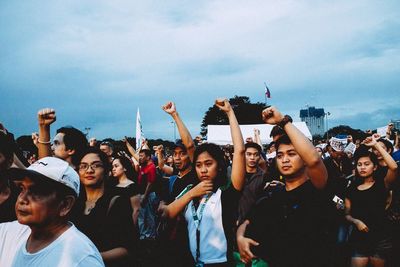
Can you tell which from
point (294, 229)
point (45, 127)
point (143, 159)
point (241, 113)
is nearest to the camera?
point (294, 229)

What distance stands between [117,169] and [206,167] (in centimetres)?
211

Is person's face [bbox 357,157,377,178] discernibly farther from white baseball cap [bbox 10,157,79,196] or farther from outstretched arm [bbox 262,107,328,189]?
white baseball cap [bbox 10,157,79,196]

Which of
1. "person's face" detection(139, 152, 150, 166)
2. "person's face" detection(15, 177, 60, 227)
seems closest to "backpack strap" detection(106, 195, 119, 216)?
"person's face" detection(15, 177, 60, 227)

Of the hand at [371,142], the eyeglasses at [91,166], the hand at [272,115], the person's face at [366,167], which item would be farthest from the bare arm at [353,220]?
the eyeglasses at [91,166]

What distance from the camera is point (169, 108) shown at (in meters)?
4.92

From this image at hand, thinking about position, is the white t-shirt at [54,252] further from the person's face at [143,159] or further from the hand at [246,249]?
the person's face at [143,159]

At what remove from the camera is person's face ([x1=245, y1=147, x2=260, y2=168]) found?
5.52 metres

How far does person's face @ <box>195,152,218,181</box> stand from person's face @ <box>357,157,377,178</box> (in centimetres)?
263

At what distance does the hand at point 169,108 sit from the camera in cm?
487

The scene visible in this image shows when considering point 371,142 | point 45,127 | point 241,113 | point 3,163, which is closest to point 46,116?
point 45,127

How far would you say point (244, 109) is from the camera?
74750mm

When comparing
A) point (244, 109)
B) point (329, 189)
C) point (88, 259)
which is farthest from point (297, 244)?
point (244, 109)

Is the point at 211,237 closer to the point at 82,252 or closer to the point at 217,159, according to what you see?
the point at 217,159

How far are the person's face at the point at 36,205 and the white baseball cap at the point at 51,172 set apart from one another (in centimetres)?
5
